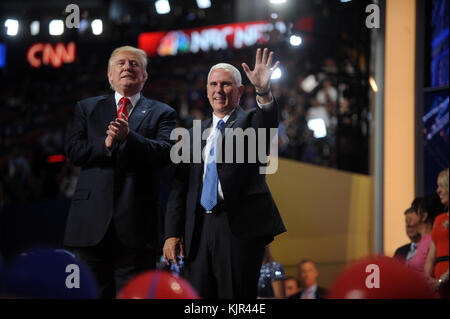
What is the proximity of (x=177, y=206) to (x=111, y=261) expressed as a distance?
1.37ft

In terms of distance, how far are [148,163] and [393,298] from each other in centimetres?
130

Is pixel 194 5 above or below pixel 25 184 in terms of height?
above

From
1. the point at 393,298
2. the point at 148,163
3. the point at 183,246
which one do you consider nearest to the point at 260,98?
the point at 148,163

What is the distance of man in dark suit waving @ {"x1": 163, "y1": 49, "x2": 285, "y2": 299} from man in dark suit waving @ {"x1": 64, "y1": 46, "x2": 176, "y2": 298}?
0.15 metres

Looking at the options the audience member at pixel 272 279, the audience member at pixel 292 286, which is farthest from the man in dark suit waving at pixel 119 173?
the audience member at pixel 292 286

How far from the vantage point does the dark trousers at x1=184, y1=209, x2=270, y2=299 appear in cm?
281

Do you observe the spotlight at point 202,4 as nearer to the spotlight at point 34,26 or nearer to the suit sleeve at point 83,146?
the suit sleeve at point 83,146

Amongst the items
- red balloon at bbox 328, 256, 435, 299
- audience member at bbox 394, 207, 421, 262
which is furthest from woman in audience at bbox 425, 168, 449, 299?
red balloon at bbox 328, 256, 435, 299

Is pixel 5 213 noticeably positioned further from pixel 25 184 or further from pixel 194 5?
pixel 194 5

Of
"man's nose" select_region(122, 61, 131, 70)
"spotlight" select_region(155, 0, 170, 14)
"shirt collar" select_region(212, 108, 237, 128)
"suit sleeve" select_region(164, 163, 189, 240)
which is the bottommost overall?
"suit sleeve" select_region(164, 163, 189, 240)

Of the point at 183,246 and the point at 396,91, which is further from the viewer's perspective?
the point at 396,91

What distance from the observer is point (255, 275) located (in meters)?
2.88

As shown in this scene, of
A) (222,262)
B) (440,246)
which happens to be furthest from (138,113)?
(440,246)

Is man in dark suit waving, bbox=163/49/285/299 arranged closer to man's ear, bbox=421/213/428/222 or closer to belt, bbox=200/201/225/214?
belt, bbox=200/201/225/214
